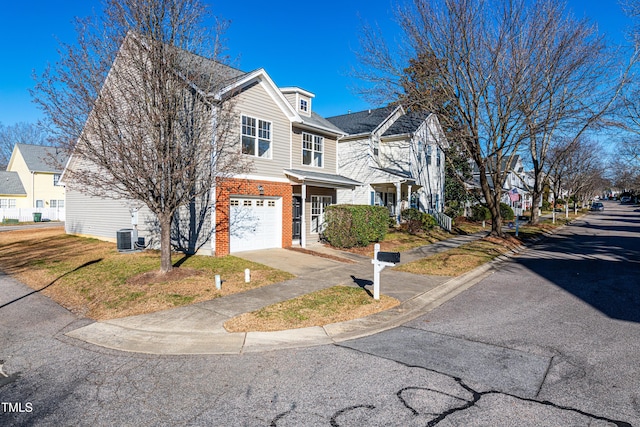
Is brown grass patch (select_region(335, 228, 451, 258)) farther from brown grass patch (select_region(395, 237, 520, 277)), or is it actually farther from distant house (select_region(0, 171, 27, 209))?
distant house (select_region(0, 171, 27, 209))

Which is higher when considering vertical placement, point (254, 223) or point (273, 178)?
point (273, 178)

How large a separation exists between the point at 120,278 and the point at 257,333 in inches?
236

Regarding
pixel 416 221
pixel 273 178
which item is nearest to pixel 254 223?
pixel 273 178

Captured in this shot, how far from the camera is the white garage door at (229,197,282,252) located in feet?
46.7

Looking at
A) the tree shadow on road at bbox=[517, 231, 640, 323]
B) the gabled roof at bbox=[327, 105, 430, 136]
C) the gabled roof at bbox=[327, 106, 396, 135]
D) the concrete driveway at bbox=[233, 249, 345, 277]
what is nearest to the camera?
the tree shadow on road at bbox=[517, 231, 640, 323]

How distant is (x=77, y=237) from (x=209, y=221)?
11415 mm

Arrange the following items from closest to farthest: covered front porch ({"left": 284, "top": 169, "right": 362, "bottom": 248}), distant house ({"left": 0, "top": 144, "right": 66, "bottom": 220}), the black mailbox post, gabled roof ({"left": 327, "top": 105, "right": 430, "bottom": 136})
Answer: the black mailbox post
covered front porch ({"left": 284, "top": 169, "right": 362, "bottom": 248})
gabled roof ({"left": 327, "top": 105, "right": 430, "bottom": 136})
distant house ({"left": 0, "top": 144, "right": 66, "bottom": 220})

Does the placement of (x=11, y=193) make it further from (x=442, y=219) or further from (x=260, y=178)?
(x=442, y=219)

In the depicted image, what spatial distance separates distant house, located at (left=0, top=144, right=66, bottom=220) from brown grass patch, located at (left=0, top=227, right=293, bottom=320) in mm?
27907

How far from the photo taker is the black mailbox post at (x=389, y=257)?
25.3 feet

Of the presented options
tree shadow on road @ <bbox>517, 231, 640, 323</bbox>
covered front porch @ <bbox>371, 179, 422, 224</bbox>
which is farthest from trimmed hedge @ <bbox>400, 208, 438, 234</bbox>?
tree shadow on road @ <bbox>517, 231, 640, 323</bbox>

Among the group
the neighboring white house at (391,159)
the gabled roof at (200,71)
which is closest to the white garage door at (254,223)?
the gabled roof at (200,71)

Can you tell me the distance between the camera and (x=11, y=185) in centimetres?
3859

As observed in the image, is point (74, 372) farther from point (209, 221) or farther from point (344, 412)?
point (209, 221)
